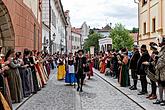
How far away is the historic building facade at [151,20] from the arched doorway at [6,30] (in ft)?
42.8

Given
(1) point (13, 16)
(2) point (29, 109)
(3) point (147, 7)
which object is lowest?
(2) point (29, 109)

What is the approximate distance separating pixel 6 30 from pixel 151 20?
1914cm

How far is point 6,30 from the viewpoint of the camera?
16.0m

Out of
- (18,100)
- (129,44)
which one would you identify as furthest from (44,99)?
(129,44)

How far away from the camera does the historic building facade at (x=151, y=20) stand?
94.0ft

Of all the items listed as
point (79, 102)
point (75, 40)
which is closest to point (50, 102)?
point (79, 102)

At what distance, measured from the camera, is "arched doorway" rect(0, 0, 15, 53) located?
15.1m

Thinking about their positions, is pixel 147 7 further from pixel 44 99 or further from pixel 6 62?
pixel 6 62

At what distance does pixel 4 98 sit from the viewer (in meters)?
9.27

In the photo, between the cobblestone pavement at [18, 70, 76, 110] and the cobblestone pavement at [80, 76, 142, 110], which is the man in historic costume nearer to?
the cobblestone pavement at [80, 76, 142, 110]

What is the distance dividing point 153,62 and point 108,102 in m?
1.92

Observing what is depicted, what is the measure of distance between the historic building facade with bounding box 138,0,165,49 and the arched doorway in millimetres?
13050

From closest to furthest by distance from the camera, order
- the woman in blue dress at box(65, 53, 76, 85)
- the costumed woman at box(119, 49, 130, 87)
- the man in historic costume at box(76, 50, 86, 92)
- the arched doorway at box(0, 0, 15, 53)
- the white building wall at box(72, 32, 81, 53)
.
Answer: the arched doorway at box(0, 0, 15, 53), the man in historic costume at box(76, 50, 86, 92), the costumed woman at box(119, 49, 130, 87), the woman in blue dress at box(65, 53, 76, 85), the white building wall at box(72, 32, 81, 53)

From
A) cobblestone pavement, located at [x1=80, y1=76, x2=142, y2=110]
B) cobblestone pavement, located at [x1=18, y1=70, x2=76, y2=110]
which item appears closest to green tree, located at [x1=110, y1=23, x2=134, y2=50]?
cobblestone pavement, located at [x1=80, y1=76, x2=142, y2=110]
